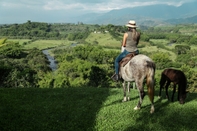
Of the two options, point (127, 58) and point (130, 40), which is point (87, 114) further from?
point (130, 40)

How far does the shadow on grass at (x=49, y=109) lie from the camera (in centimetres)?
793

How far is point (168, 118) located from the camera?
28.4 ft

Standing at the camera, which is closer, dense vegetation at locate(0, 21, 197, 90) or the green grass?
the green grass

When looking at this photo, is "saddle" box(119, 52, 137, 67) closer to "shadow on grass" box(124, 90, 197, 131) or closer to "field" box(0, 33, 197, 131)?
"field" box(0, 33, 197, 131)

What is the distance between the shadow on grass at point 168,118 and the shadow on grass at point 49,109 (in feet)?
6.34

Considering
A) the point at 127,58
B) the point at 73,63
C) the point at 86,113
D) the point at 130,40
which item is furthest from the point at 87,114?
the point at 73,63

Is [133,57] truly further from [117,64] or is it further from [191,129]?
[191,129]

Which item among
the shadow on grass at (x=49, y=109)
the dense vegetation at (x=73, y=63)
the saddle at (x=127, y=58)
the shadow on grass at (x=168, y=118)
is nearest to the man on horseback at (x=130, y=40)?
the saddle at (x=127, y=58)

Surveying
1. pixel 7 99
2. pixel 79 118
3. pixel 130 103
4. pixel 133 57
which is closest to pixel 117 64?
pixel 133 57

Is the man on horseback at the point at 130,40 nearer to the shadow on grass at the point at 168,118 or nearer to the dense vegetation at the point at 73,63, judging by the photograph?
the shadow on grass at the point at 168,118

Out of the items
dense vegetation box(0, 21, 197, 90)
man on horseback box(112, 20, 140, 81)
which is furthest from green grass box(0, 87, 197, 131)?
dense vegetation box(0, 21, 197, 90)

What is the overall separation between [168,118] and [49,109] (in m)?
5.05

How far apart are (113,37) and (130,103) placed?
14196 centimetres

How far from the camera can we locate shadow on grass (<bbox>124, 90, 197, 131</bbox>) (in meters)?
7.85
